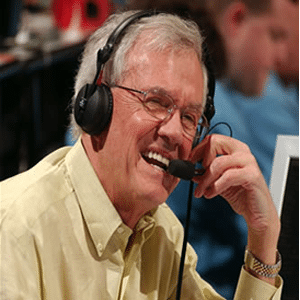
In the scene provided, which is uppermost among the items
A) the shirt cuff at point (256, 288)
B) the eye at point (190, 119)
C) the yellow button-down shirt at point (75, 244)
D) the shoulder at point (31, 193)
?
the eye at point (190, 119)

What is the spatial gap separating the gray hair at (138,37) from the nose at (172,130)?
144 millimetres

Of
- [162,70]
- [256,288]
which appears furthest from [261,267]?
[162,70]

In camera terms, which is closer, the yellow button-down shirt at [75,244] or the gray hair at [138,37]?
the yellow button-down shirt at [75,244]

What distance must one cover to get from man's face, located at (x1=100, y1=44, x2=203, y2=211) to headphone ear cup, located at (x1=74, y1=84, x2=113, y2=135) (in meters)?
0.02

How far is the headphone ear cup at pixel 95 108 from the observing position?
1068 mm

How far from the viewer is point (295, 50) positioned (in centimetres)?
195

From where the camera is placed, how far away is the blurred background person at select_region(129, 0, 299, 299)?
178 centimetres

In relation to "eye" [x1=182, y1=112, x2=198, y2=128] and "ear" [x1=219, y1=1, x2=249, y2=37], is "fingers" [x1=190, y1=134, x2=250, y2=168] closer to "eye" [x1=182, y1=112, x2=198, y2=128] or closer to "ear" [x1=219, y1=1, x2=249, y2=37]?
"eye" [x1=182, y1=112, x2=198, y2=128]

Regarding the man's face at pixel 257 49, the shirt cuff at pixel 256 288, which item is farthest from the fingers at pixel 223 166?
the man's face at pixel 257 49

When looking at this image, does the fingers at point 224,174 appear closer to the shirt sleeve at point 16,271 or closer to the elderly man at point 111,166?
the elderly man at point 111,166

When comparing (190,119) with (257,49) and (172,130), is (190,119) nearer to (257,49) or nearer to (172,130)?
(172,130)

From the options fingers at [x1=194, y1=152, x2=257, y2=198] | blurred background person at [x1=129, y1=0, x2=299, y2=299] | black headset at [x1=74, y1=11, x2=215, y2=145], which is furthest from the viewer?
blurred background person at [x1=129, y1=0, x2=299, y2=299]

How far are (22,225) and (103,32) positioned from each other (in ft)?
1.58

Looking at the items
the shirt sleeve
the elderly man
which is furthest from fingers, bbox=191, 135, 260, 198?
the shirt sleeve
